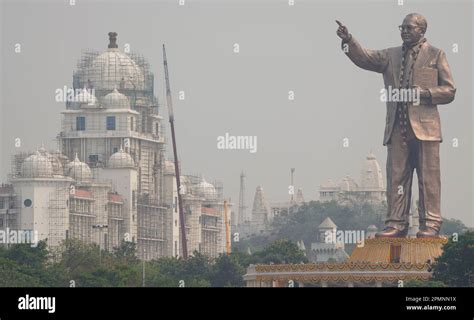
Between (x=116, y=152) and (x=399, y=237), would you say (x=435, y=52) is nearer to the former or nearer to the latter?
(x=399, y=237)

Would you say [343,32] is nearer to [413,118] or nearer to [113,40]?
[413,118]

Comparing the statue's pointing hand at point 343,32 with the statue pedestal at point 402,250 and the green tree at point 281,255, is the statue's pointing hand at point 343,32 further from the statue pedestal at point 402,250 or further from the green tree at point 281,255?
the green tree at point 281,255

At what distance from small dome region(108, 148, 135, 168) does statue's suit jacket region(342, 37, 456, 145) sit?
87508 mm

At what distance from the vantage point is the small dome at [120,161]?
186512mm

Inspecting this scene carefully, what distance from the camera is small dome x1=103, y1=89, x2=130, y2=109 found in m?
194

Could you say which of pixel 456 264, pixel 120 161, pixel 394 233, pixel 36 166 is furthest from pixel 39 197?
pixel 456 264

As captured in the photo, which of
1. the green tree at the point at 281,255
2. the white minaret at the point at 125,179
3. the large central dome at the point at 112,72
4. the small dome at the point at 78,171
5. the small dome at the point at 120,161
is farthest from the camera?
the large central dome at the point at 112,72

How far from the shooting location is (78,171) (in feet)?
601

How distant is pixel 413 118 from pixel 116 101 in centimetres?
9646

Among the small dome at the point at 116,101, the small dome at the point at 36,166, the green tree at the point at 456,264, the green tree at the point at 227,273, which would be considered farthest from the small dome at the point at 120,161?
the green tree at the point at 456,264

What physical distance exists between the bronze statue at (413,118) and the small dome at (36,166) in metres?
74.7
